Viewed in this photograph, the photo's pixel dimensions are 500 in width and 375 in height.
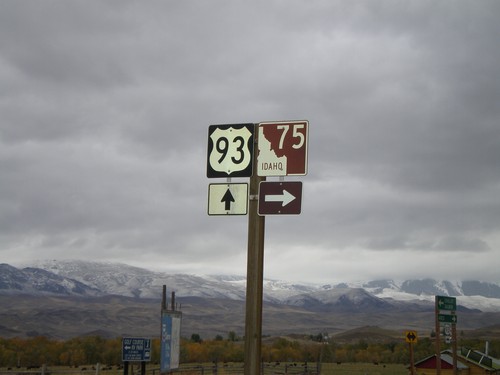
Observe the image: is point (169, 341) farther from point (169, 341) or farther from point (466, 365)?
point (466, 365)

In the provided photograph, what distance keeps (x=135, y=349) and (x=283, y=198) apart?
748 inches

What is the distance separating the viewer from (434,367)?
52688 millimetres

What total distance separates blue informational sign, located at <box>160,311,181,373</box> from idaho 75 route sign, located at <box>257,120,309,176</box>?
9575 millimetres

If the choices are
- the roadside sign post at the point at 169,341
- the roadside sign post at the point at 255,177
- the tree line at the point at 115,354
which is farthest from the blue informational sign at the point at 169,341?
the tree line at the point at 115,354

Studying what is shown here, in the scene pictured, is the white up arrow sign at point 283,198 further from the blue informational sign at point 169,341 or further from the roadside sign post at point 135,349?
the roadside sign post at point 135,349

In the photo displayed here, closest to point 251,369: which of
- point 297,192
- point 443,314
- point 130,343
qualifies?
point 297,192

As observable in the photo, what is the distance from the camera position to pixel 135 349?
30828 mm

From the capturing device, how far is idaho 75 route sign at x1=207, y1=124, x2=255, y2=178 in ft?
46.2

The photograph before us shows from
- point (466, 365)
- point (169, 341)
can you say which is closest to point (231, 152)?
point (169, 341)

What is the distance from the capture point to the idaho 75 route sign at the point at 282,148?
13.8m

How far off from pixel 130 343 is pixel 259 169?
61.0 feet

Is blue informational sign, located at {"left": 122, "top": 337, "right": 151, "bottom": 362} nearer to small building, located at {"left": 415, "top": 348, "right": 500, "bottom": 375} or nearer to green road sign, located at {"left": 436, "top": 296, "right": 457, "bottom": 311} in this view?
green road sign, located at {"left": 436, "top": 296, "right": 457, "bottom": 311}

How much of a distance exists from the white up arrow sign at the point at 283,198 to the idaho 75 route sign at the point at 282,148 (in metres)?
0.40

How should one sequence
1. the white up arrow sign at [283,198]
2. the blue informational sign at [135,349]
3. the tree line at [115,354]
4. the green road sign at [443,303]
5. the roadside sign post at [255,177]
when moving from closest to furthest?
the white up arrow sign at [283,198] < the roadside sign post at [255,177] < the blue informational sign at [135,349] < the green road sign at [443,303] < the tree line at [115,354]
